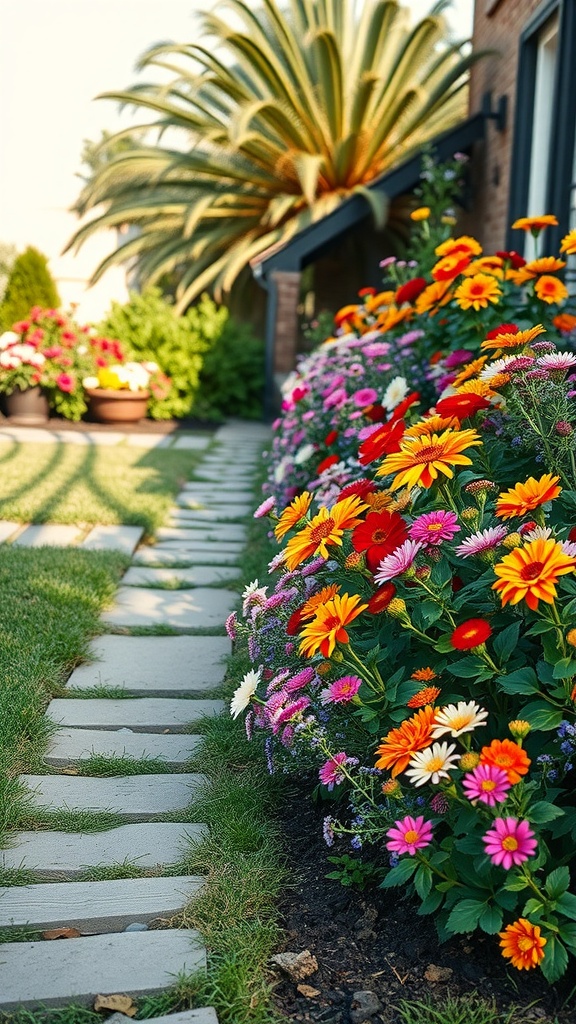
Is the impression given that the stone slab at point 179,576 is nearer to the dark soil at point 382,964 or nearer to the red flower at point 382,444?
the red flower at point 382,444

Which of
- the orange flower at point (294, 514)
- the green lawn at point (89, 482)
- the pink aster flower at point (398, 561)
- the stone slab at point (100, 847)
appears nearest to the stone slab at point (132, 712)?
the stone slab at point (100, 847)

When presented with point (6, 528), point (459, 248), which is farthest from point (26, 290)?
point (459, 248)

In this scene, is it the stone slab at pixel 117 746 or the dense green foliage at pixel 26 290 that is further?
the dense green foliage at pixel 26 290

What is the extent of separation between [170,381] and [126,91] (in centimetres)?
361

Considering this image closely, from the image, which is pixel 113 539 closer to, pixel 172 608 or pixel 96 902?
pixel 172 608

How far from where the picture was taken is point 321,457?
407cm

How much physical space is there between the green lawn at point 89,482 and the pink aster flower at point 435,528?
2946 millimetres

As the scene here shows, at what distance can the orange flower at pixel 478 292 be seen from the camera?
→ 295 centimetres

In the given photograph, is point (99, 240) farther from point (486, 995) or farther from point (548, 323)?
point (486, 995)

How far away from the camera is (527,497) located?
1582 millimetres

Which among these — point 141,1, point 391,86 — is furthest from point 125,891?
point 141,1

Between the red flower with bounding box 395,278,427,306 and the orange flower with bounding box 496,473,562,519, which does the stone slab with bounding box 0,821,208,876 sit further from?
the red flower with bounding box 395,278,427,306

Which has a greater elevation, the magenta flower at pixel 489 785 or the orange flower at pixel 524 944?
the magenta flower at pixel 489 785

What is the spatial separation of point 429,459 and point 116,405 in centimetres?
672
